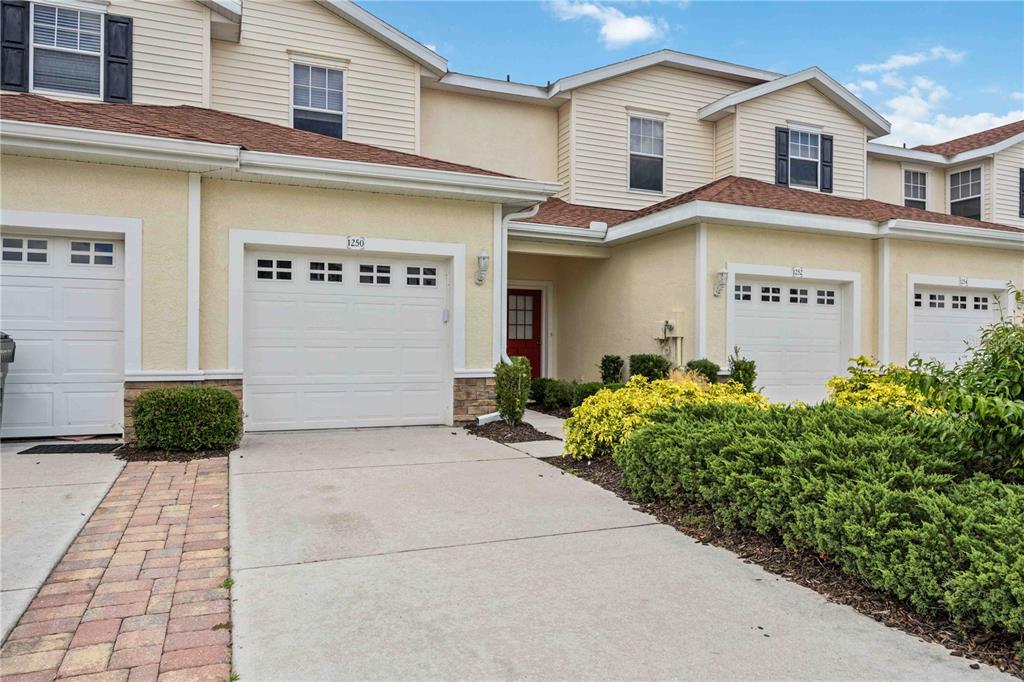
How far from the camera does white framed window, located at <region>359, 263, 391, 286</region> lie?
8.84m

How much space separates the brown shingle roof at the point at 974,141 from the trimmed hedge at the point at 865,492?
1589 centimetres

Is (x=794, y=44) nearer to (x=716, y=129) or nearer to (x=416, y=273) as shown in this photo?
(x=716, y=129)

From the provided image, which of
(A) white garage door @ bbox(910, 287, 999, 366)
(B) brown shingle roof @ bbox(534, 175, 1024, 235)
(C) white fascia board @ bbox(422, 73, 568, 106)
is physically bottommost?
(A) white garage door @ bbox(910, 287, 999, 366)

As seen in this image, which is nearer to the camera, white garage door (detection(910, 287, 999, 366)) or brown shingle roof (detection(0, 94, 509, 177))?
brown shingle roof (detection(0, 94, 509, 177))

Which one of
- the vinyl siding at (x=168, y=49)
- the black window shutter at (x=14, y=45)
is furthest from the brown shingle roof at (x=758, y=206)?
the black window shutter at (x=14, y=45)

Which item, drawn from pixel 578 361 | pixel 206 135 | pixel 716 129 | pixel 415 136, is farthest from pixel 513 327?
pixel 206 135

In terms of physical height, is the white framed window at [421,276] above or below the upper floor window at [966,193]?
below

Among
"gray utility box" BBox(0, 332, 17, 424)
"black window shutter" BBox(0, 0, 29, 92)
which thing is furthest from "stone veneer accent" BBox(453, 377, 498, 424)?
"black window shutter" BBox(0, 0, 29, 92)

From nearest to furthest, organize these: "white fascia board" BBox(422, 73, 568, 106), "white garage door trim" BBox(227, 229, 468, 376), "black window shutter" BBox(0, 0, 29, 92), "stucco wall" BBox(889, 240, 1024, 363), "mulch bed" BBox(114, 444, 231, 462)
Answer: "mulch bed" BBox(114, 444, 231, 462) → "white garage door trim" BBox(227, 229, 468, 376) → "black window shutter" BBox(0, 0, 29, 92) → "stucco wall" BBox(889, 240, 1024, 363) → "white fascia board" BBox(422, 73, 568, 106)

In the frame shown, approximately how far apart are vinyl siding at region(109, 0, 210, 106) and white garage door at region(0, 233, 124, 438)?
3748 millimetres

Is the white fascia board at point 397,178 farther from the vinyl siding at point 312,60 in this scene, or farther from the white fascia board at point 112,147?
the vinyl siding at point 312,60

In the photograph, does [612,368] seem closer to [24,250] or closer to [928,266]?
[928,266]

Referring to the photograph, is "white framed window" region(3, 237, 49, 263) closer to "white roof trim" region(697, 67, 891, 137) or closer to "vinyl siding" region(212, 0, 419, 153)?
"vinyl siding" region(212, 0, 419, 153)

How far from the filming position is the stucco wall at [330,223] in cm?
788
